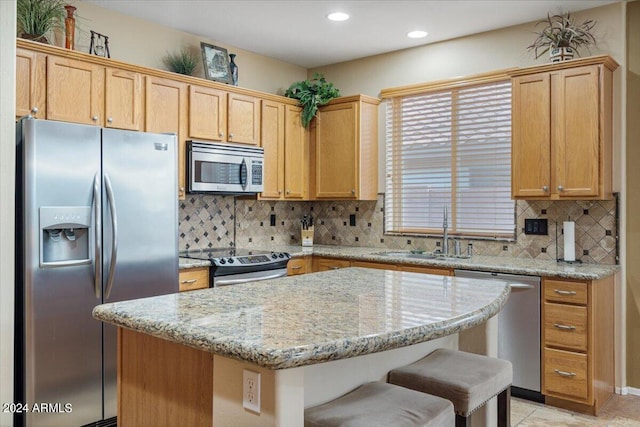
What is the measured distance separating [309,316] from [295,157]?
3.44 m

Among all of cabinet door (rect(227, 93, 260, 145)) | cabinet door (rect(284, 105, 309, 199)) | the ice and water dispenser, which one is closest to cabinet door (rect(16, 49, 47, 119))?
the ice and water dispenser

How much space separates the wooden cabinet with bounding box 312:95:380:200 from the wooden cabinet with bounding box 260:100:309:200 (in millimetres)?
160

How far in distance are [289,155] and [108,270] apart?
231 cm

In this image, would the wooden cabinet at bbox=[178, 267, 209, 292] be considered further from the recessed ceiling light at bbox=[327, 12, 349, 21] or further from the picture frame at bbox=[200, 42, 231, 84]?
the recessed ceiling light at bbox=[327, 12, 349, 21]

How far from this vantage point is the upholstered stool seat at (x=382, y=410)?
153cm

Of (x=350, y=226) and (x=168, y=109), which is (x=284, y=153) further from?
(x=168, y=109)

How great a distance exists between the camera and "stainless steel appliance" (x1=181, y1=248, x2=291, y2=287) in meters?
3.78

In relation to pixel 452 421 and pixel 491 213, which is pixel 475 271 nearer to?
pixel 491 213

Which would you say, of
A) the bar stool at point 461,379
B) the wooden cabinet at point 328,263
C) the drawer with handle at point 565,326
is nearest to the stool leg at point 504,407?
the bar stool at point 461,379

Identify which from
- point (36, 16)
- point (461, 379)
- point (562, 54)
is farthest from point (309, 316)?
point (562, 54)

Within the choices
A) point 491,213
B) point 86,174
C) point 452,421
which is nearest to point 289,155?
Result: point 491,213

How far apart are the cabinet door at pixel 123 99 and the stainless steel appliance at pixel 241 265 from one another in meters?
1.11

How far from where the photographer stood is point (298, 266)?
4.60m

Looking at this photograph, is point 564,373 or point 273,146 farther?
point 273,146
